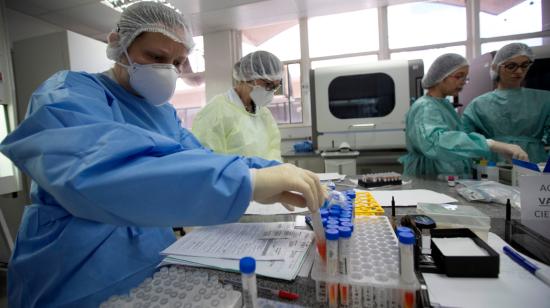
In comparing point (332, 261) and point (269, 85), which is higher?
point (269, 85)

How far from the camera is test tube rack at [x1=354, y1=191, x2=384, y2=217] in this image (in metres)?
0.79

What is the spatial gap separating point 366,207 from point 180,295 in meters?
0.61

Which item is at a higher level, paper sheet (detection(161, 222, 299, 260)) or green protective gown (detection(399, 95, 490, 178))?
green protective gown (detection(399, 95, 490, 178))

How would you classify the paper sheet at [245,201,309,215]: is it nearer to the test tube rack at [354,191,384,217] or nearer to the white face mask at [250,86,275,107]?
the test tube rack at [354,191,384,217]

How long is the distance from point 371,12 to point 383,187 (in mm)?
2838

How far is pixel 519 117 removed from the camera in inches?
65.6

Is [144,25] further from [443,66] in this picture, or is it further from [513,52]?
[513,52]

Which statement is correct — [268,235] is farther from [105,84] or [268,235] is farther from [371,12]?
[371,12]

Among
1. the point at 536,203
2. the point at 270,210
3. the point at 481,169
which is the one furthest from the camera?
the point at 481,169

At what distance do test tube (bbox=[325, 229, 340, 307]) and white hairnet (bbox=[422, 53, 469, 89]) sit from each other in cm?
148

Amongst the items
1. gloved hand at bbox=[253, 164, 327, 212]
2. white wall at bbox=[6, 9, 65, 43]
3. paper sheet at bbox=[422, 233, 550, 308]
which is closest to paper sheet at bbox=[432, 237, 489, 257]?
paper sheet at bbox=[422, 233, 550, 308]

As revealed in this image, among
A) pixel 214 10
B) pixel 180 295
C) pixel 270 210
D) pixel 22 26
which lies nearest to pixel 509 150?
pixel 270 210

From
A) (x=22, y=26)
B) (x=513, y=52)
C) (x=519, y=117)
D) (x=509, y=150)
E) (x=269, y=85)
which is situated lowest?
(x=509, y=150)

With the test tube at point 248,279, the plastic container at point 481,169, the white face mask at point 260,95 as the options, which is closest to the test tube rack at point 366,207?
the test tube at point 248,279
